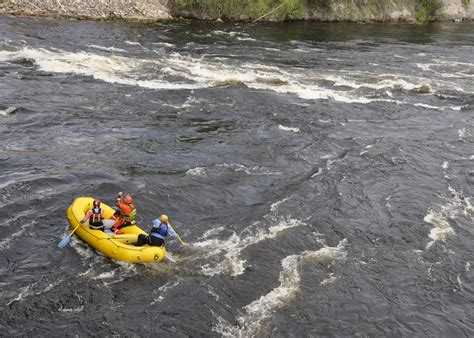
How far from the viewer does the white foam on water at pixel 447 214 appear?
56.8 ft

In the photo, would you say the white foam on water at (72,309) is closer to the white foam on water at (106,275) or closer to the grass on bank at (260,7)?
the white foam on water at (106,275)

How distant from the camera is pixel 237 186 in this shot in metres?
19.5

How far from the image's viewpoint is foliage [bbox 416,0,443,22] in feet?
187

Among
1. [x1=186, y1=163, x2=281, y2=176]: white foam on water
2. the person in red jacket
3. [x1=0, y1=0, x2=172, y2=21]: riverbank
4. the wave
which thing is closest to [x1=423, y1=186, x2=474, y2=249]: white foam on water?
[x1=186, y1=163, x2=281, y2=176]: white foam on water

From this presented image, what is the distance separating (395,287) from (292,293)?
10.4 feet

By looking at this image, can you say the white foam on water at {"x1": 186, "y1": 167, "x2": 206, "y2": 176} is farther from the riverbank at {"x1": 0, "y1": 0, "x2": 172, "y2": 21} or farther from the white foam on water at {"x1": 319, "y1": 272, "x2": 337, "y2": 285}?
the riverbank at {"x1": 0, "y1": 0, "x2": 172, "y2": 21}

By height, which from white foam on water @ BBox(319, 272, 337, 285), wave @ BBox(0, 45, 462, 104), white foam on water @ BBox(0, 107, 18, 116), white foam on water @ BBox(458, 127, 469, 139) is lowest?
white foam on water @ BBox(319, 272, 337, 285)

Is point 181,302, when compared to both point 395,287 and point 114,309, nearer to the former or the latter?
point 114,309

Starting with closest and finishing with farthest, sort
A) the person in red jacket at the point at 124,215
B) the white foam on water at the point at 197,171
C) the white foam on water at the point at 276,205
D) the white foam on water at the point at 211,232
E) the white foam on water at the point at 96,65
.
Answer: the person in red jacket at the point at 124,215, the white foam on water at the point at 211,232, the white foam on water at the point at 276,205, the white foam on water at the point at 197,171, the white foam on water at the point at 96,65

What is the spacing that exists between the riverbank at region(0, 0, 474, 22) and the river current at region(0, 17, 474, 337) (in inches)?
214

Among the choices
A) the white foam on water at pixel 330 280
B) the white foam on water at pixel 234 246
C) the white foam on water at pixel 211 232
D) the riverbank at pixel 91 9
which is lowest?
the white foam on water at pixel 330 280

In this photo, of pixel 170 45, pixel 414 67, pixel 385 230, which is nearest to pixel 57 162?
pixel 385 230

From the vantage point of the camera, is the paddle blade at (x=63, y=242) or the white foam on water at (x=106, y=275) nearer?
the white foam on water at (x=106, y=275)

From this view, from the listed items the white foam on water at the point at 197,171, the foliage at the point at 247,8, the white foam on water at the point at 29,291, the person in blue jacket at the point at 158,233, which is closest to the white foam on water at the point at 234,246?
the person in blue jacket at the point at 158,233
